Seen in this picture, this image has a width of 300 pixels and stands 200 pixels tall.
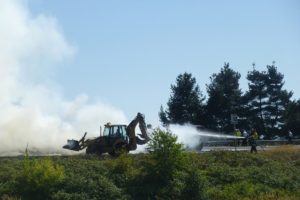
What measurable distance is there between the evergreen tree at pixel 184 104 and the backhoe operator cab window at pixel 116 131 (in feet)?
122

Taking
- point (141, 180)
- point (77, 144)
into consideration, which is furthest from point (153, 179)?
point (77, 144)

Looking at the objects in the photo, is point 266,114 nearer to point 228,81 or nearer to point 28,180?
point 228,81

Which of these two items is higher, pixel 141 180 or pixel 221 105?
pixel 221 105

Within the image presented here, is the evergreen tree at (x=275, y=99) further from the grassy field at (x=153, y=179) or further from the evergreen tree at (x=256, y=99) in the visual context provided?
the grassy field at (x=153, y=179)

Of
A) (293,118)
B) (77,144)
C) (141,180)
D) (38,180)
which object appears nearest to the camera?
(38,180)

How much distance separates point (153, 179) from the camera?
26.5 meters

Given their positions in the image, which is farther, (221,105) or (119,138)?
(221,105)

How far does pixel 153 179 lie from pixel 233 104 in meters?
57.2

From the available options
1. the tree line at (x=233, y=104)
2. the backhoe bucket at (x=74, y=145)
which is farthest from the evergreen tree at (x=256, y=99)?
the backhoe bucket at (x=74, y=145)

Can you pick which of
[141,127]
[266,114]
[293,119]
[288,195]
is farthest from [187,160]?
[266,114]

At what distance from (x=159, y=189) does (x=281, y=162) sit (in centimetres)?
1067

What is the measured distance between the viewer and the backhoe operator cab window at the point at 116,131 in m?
43.6

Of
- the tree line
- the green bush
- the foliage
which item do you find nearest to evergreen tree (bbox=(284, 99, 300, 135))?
the tree line

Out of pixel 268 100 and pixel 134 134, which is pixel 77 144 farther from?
pixel 268 100
